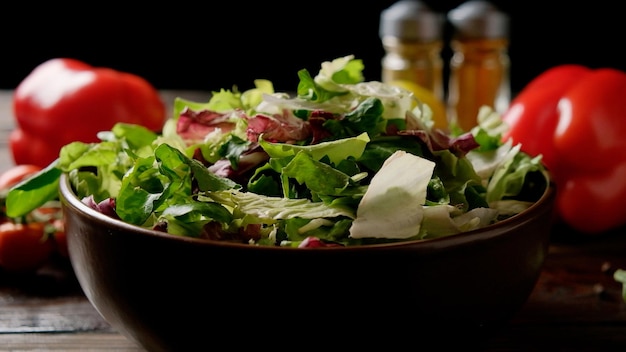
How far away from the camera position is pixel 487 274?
0.91 metres

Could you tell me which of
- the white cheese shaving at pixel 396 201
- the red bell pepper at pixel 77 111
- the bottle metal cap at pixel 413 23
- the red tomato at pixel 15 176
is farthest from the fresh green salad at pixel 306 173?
the bottle metal cap at pixel 413 23

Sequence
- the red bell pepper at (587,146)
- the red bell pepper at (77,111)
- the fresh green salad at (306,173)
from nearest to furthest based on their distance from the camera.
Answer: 1. the fresh green salad at (306,173)
2. the red bell pepper at (587,146)
3. the red bell pepper at (77,111)

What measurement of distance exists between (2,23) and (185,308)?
3029 millimetres

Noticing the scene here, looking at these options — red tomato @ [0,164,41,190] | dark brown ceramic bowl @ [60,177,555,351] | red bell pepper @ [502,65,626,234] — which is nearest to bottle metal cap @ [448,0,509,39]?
red bell pepper @ [502,65,626,234]

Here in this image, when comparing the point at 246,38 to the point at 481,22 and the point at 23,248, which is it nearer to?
the point at 481,22

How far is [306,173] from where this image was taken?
3.17ft

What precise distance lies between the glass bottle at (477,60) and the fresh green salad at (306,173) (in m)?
0.87

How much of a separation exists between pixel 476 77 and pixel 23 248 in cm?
130

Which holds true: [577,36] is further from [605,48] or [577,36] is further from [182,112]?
[182,112]

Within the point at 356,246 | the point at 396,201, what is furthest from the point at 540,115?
the point at 356,246

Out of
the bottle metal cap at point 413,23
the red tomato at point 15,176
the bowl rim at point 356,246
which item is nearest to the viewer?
the bowl rim at point 356,246

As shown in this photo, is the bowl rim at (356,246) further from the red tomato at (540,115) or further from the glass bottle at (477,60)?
the glass bottle at (477,60)

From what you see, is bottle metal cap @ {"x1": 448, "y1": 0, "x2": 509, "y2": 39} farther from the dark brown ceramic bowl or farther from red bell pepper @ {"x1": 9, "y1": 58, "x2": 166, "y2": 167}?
the dark brown ceramic bowl

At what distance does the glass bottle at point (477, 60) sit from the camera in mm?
2152
